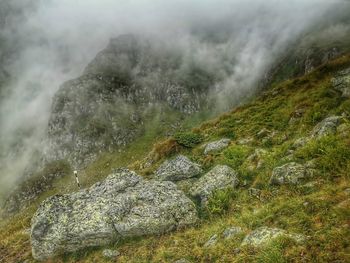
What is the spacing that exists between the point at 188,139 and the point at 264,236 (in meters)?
17.4

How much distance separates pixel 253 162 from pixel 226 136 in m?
7.58

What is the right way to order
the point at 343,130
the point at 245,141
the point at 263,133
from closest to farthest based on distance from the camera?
1. the point at 343,130
2. the point at 263,133
3. the point at 245,141

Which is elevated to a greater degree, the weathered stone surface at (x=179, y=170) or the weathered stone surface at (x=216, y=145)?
the weathered stone surface at (x=179, y=170)

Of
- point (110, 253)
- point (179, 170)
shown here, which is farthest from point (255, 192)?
point (110, 253)

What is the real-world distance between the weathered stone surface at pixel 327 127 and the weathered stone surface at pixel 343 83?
5.07 m

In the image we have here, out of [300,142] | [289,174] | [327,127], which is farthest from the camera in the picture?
[300,142]

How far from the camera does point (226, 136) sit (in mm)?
31859

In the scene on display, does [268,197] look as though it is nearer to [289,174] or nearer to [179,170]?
[289,174]

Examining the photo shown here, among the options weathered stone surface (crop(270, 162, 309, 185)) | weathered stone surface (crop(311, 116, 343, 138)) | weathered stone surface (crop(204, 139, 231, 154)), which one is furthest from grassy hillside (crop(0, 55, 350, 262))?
weathered stone surface (crop(311, 116, 343, 138))

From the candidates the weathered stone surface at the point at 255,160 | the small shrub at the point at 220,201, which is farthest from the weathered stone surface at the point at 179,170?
the small shrub at the point at 220,201

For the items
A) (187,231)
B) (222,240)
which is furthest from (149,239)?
(222,240)

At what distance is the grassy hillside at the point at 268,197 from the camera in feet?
47.2

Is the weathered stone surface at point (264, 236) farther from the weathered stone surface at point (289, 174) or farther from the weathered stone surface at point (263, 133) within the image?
the weathered stone surface at point (263, 133)

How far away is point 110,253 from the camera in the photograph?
20.2m
